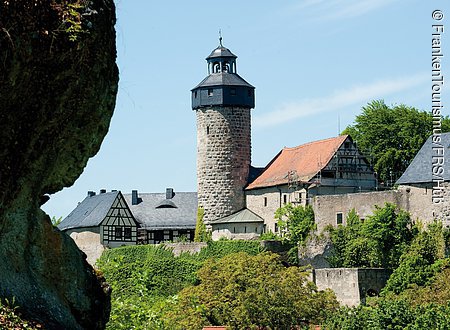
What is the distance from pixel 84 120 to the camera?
685 cm

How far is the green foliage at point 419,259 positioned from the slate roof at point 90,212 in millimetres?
19684

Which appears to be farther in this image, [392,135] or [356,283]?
[392,135]

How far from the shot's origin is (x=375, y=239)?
38.9 meters

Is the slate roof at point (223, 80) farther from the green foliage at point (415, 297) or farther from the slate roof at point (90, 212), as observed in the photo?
the green foliage at point (415, 297)

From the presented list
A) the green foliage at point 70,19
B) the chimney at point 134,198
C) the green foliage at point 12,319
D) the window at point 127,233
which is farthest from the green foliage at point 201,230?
the green foliage at point 70,19

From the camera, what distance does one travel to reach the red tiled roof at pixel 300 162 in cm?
4619

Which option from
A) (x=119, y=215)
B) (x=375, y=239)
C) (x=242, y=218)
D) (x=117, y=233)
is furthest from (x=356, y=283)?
Answer: (x=119, y=215)

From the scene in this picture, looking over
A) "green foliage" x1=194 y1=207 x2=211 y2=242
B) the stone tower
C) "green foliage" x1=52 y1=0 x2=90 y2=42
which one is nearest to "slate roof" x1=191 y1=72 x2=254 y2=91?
the stone tower

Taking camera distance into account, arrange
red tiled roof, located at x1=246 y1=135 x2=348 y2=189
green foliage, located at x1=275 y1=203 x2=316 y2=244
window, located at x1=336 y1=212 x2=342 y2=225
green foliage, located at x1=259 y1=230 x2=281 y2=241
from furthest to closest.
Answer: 1. red tiled roof, located at x1=246 y1=135 x2=348 y2=189
2. green foliage, located at x1=259 y1=230 x2=281 y2=241
3. green foliage, located at x1=275 y1=203 x2=316 y2=244
4. window, located at x1=336 y1=212 x2=342 y2=225

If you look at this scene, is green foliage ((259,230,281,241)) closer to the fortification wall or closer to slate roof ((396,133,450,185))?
the fortification wall

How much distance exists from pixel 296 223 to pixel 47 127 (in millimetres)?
37782

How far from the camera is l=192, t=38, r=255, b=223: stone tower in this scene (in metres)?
49.4

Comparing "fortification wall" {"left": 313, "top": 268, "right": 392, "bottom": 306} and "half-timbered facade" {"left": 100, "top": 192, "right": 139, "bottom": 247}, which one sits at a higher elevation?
"half-timbered facade" {"left": 100, "top": 192, "right": 139, "bottom": 247}

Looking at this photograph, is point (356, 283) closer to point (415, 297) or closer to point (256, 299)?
point (415, 297)
